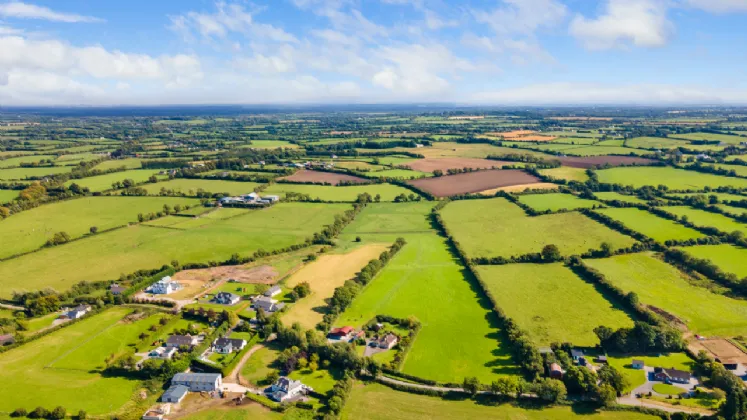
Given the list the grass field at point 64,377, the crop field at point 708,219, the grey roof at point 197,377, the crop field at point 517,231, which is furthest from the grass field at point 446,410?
the crop field at point 708,219

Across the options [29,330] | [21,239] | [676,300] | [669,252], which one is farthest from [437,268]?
[21,239]

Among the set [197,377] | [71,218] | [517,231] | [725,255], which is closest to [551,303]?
[517,231]

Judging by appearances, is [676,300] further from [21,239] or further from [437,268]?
[21,239]

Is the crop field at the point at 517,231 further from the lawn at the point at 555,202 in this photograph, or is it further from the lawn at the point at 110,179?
the lawn at the point at 110,179

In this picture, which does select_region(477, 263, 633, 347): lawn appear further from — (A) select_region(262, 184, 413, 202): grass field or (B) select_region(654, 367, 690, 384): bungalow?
(A) select_region(262, 184, 413, 202): grass field

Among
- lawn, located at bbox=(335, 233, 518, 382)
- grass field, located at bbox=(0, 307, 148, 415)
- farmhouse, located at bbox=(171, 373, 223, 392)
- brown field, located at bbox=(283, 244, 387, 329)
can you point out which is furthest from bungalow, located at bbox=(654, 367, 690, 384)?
grass field, located at bbox=(0, 307, 148, 415)

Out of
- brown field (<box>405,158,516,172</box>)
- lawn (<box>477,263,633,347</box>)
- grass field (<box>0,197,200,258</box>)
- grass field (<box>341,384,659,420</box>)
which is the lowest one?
grass field (<box>341,384,659,420</box>)

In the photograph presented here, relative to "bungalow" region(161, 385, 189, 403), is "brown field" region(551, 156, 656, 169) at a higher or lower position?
higher

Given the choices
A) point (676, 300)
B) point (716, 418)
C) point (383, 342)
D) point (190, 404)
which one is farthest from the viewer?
point (676, 300)
